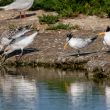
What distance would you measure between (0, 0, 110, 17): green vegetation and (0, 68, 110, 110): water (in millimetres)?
6552

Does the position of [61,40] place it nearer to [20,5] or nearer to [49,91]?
[20,5]

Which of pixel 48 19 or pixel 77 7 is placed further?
pixel 77 7

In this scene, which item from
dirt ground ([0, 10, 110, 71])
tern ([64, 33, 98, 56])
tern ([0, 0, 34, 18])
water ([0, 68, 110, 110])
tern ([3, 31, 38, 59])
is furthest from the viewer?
tern ([0, 0, 34, 18])

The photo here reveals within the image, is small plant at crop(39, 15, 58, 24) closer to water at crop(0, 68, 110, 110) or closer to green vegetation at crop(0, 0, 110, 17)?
green vegetation at crop(0, 0, 110, 17)

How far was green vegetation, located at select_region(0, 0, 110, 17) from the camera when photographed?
26891 mm

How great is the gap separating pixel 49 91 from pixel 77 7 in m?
10.1

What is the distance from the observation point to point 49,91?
693 inches

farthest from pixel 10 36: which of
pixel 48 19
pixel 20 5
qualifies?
pixel 20 5

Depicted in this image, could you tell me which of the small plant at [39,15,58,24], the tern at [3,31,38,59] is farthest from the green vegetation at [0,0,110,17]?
the tern at [3,31,38,59]

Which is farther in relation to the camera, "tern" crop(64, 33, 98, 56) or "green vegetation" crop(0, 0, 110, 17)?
"green vegetation" crop(0, 0, 110, 17)

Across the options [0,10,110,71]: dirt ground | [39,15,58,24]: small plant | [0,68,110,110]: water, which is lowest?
[0,68,110,110]: water

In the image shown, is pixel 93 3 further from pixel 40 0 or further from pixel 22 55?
pixel 22 55

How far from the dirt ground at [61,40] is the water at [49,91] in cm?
89

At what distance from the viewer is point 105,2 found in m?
27.2
